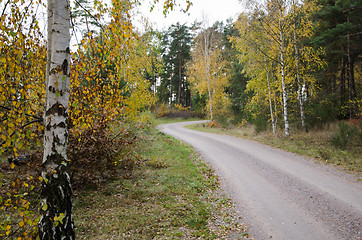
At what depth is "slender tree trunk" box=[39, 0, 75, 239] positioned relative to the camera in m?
2.72

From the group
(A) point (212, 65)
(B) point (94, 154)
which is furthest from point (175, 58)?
(B) point (94, 154)

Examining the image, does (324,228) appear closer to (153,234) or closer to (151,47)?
(153,234)

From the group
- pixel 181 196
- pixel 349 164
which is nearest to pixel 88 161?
pixel 181 196

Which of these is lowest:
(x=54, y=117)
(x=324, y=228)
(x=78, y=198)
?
(x=324, y=228)

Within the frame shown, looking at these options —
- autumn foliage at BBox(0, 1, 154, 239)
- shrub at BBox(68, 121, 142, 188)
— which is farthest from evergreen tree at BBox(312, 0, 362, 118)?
shrub at BBox(68, 121, 142, 188)

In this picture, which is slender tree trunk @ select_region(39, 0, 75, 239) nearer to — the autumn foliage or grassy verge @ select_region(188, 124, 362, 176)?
the autumn foliage

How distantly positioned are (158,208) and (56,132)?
3377 mm

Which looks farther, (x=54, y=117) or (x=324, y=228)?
(x=324, y=228)

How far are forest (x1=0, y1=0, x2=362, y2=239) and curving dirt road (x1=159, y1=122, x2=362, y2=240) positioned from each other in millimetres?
3629

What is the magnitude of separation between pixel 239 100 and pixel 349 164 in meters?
17.0

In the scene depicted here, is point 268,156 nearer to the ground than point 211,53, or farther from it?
nearer to the ground

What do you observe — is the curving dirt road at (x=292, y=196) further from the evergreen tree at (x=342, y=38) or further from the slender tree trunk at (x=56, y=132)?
the evergreen tree at (x=342, y=38)

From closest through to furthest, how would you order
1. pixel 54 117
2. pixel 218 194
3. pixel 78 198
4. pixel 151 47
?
pixel 54 117 → pixel 78 198 → pixel 218 194 → pixel 151 47

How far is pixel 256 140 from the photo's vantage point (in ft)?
46.2
